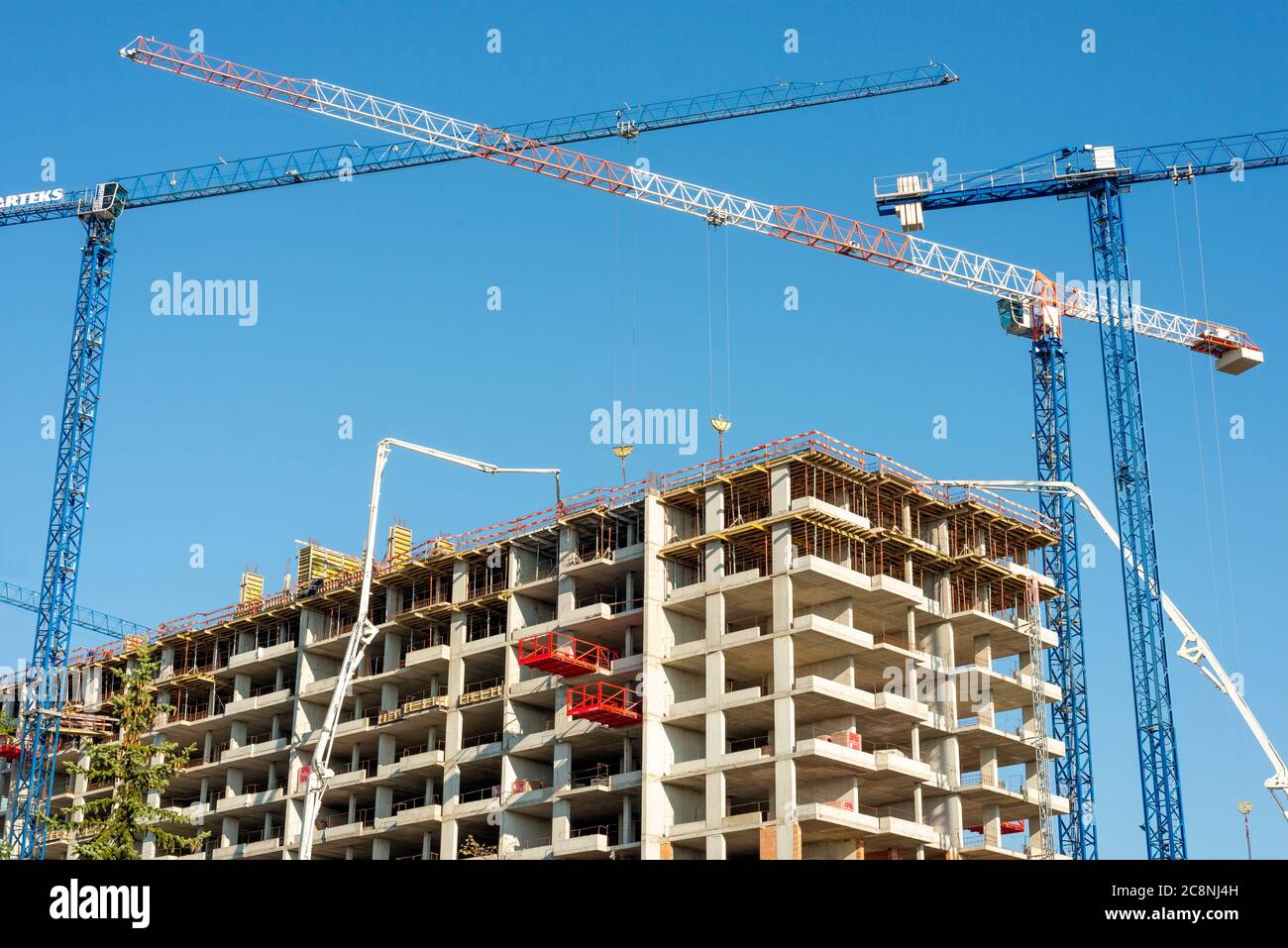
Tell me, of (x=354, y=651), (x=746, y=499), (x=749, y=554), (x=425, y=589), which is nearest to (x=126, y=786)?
(x=354, y=651)

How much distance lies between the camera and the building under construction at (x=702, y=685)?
82750 mm

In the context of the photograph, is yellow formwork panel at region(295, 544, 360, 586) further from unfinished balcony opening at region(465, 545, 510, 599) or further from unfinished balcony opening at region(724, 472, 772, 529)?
unfinished balcony opening at region(724, 472, 772, 529)

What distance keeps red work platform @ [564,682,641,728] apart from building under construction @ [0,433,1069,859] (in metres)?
0.16

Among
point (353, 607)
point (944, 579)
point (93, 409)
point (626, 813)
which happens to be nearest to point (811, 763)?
point (626, 813)

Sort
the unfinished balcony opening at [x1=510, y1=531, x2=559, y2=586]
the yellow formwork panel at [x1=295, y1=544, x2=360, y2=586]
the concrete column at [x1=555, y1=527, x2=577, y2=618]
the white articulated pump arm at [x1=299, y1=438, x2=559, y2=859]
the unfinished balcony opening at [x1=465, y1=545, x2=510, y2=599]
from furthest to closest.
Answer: the yellow formwork panel at [x1=295, y1=544, x2=360, y2=586] → the unfinished balcony opening at [x1=465, y1=545, x2=510, y2=599] → the unfinished balcony opening at [x1=510, y1=531, x2=559, y2=586] → the concrete column at [x1=555, y1=527, x2=577, y2=618] → the white articulated pump arm at [x1=299, y1=438, x2=559, y2=859]

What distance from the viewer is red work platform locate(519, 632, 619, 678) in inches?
3420

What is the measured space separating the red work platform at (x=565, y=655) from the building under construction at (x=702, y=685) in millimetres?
171

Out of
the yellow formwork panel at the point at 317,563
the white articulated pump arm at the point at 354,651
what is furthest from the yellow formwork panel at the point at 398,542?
the white articulated pump arm at the point at 354,651

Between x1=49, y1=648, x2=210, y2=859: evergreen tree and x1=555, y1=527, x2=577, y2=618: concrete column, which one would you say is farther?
x1=555, y1=527, x2=577, y2=618: concrete column

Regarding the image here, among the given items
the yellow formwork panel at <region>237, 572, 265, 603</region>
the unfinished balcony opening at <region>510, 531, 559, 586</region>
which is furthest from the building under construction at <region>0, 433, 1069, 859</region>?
the yellow formwork panel at <region>237, 572, 265, 603</region>

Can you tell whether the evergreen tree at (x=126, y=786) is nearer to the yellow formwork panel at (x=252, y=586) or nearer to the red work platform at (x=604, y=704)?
the red work platform at (x=604, y=704)

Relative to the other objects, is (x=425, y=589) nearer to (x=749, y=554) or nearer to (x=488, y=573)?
(x=488, y=573)
